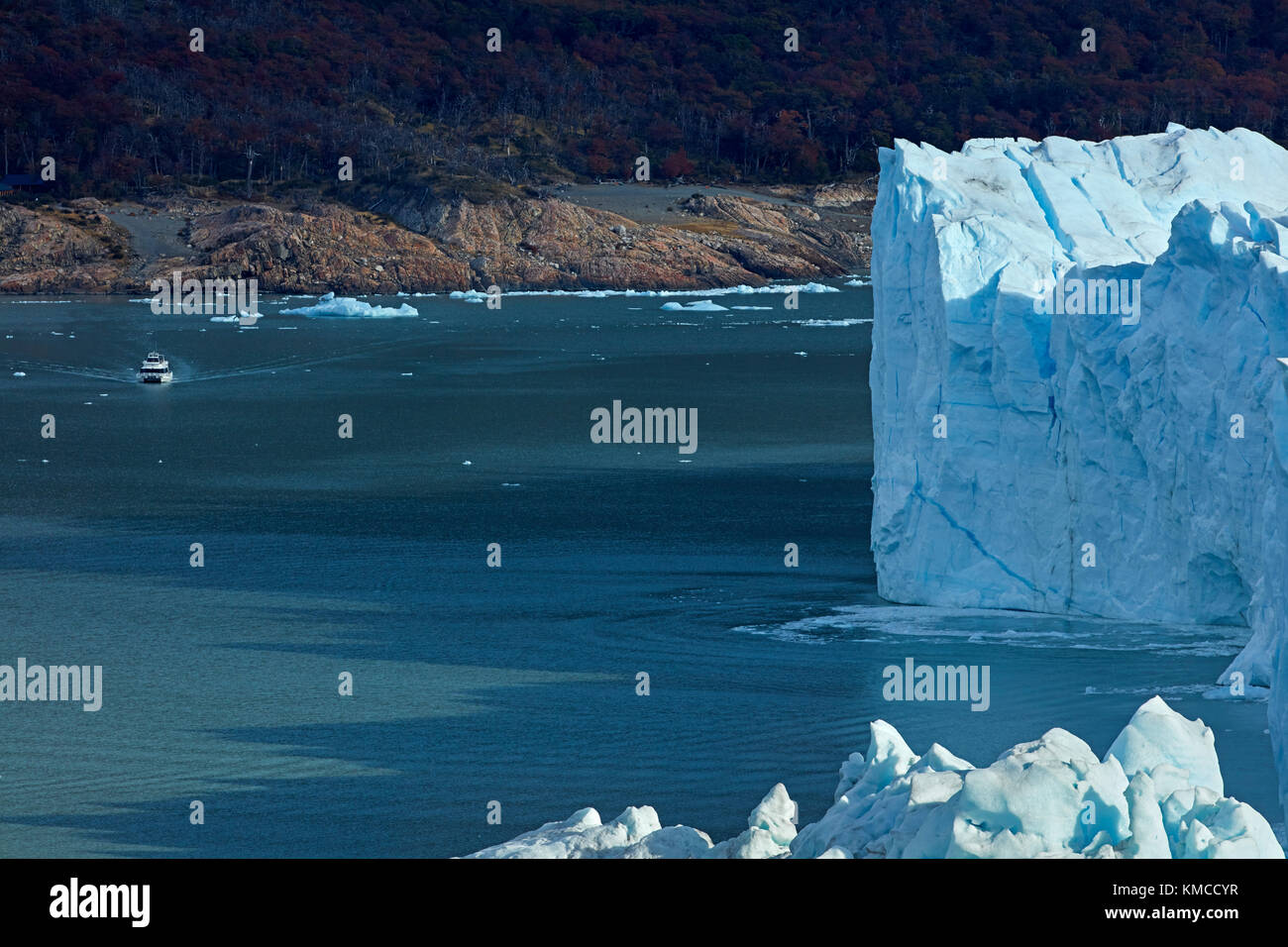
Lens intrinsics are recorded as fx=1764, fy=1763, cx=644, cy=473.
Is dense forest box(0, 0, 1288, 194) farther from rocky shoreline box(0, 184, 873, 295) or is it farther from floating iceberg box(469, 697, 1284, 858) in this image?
floating iceberg box(469, 697, 1284, 858)

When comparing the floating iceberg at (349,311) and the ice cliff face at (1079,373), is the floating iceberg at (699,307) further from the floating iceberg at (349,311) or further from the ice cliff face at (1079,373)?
A: the ice cliff face at (1079,373)

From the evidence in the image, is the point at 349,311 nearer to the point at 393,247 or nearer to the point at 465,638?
the point at 393,247

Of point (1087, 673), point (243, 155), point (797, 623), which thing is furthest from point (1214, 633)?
point (243, 155)

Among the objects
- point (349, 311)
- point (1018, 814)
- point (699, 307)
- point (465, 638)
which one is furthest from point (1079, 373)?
point (699, 307)
